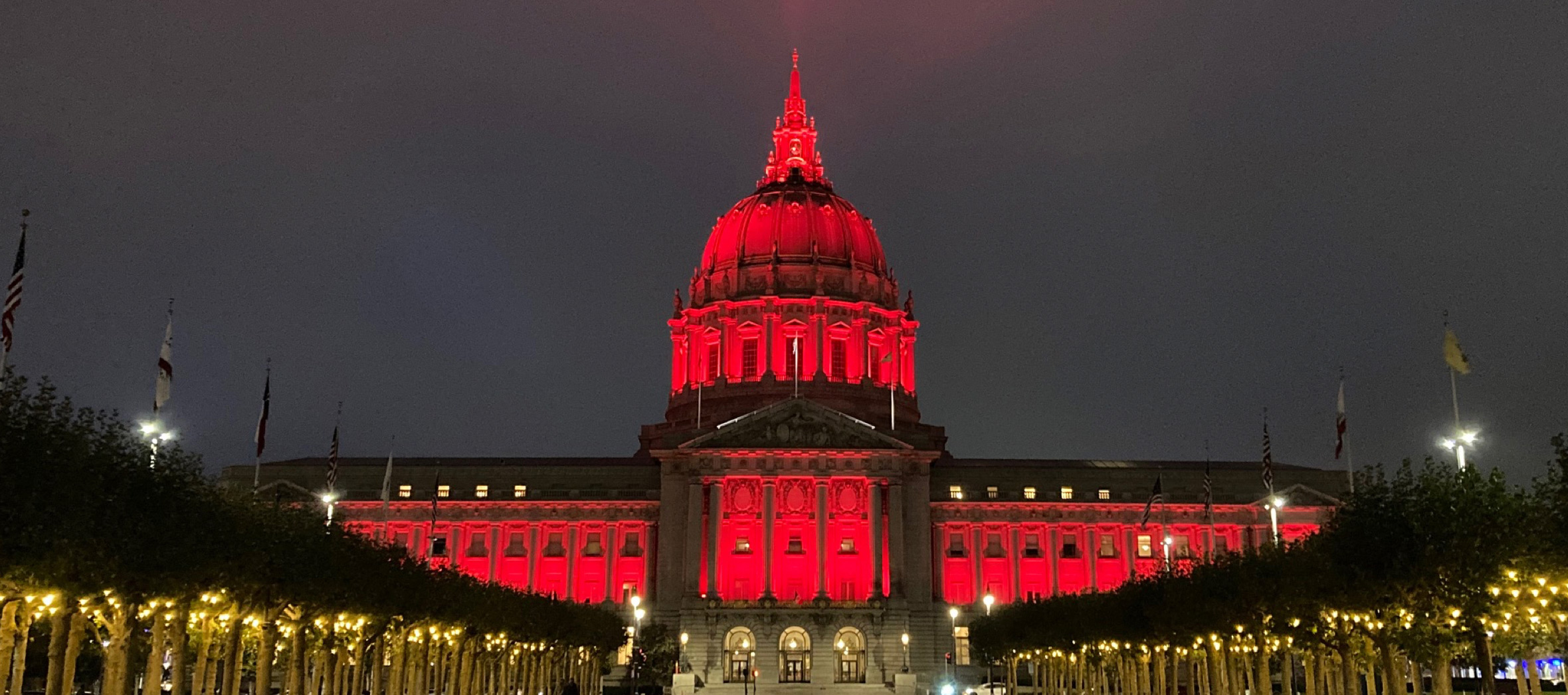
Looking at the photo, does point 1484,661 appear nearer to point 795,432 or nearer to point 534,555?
point 795,432

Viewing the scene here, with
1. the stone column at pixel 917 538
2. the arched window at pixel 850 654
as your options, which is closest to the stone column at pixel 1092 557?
the stone column at pixel 917 538

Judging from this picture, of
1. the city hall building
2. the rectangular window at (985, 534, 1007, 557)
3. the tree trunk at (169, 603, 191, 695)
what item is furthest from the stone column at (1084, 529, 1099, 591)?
the tree trunk at (169, 603, 191, 695)

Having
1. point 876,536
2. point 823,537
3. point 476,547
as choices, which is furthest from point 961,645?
point 476,547

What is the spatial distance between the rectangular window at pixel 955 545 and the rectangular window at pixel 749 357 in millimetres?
24992

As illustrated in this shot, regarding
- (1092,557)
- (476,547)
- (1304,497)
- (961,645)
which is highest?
(1304,497)

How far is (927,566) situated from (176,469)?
8750 centimetres

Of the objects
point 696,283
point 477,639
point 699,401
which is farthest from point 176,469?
point 696,283

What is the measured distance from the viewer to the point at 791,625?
4860 inches

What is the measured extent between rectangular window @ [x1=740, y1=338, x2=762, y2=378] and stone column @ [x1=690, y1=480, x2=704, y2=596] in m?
21.8

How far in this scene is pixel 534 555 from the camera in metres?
134

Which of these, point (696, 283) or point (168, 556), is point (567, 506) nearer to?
point (696, 283)

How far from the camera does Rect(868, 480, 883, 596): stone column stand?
12488 centimetres

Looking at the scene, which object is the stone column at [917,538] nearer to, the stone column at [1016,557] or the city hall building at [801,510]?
the city hall building at [801,510]

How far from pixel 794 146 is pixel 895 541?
182ft
